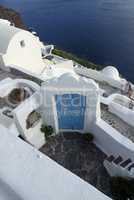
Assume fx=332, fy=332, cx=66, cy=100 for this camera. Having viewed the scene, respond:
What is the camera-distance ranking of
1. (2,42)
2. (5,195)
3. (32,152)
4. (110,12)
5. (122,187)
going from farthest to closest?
(110,12) → (2,42) → (122,187) → (32,152) → (5,195)

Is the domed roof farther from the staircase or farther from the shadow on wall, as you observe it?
the shadow on wall

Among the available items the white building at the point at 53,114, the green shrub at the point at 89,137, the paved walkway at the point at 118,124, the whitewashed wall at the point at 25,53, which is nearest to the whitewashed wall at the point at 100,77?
the whitewashed wall at the point at 25,53

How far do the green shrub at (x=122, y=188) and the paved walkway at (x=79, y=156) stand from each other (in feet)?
1.35

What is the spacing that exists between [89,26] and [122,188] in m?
45.9

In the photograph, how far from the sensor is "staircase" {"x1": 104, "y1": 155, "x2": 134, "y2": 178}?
14727 mm

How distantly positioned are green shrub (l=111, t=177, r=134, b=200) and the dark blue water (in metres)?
28.5

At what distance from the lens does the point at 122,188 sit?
14578 mm

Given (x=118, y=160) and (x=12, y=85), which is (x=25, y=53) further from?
(x=118, y=160)

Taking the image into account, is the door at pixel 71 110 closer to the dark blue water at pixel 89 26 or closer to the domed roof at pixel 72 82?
the domed roof at pixel 72 82

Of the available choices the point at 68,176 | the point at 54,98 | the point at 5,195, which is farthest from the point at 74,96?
the point at 5,195

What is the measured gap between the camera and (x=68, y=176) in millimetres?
10430

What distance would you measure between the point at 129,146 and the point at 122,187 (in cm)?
184

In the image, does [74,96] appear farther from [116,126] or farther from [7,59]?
[7,59]

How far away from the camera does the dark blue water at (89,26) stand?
47.8 meters
